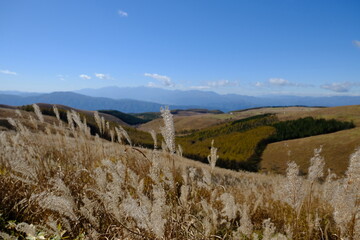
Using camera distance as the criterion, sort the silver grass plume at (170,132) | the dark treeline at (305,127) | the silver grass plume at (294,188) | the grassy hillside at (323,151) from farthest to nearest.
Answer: the dark treeline at (305,127), the grassy hillside at (323,151), the silver grass plume at (170,132), the silver grass plume at (294,188)

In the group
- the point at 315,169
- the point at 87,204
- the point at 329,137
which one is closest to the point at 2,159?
the point at 87,204

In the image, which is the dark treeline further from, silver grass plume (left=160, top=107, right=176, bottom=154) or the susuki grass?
silver grass plume (left=160, top=107, right=176, bottom=154)

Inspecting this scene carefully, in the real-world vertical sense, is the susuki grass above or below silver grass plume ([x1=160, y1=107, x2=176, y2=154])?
below

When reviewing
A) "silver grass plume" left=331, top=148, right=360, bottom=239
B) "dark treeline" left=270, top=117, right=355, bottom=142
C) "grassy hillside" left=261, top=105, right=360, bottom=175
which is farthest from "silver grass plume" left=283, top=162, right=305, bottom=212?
"dark treeline" left=270, top=117, right=355, bottom=142

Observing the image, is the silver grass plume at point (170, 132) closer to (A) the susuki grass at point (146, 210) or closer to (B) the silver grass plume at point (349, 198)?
(A) the susuki grass at point (146, 210)

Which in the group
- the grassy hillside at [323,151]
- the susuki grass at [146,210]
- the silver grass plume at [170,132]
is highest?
→ the silver grass plume at [170,132]

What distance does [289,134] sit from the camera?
97.4m

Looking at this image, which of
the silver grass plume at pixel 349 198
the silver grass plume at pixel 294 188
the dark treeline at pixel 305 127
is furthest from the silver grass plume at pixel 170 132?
the dark treeline at pixel 305 127

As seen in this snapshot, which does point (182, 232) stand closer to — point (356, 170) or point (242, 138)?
point (356, 170)

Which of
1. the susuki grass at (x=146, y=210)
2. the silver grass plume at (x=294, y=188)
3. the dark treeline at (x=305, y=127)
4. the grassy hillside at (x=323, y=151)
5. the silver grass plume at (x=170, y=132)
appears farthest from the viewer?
the dark treeline at (x=305, y=127)

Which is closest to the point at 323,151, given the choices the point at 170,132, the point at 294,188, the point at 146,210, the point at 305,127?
the point at 305,127

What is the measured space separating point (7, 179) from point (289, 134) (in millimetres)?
106776

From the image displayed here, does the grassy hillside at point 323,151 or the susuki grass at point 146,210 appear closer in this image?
the susuki grass at point 146,210

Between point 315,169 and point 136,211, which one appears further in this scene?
point 315,169
